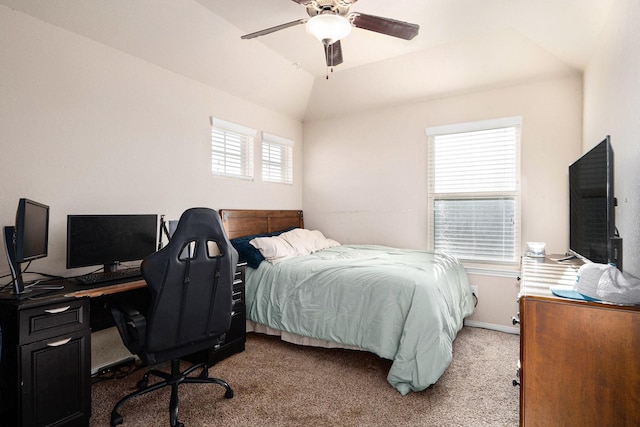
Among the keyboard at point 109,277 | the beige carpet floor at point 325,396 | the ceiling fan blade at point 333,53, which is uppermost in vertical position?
the ceiling fan blade at point 333,53

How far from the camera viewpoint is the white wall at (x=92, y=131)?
2.29 m

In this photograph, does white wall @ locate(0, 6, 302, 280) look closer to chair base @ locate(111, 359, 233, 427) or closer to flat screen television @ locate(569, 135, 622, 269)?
chair base @ locate(111, 359, 233, 427)

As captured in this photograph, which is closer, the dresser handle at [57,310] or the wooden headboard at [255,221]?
the dresser handle at [57,310]

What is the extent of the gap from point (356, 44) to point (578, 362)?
319 centimetres

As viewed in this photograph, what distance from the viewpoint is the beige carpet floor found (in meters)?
2.04

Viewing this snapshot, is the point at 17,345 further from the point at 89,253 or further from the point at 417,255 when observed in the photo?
the point at 417,255

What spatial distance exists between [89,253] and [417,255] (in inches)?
113

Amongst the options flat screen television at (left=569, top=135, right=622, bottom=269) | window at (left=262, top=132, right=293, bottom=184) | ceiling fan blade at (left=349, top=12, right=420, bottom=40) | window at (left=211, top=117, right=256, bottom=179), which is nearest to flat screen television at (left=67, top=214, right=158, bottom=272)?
window at (left=211, top=117, right=256, bottom=179)

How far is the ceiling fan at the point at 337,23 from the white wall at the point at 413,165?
188cm

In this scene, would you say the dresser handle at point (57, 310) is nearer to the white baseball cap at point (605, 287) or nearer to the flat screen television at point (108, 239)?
the flat screen television at point (108, 239)

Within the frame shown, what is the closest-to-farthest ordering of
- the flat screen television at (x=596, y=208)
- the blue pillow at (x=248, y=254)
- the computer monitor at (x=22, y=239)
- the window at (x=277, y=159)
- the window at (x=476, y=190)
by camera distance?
1. the flat screen television at (x=596, y=208)
2. the computer monitor at (x=22, y=239)
3. the blue pillow at (x=248, y=254)
4. the window at (x=476, y=190)
5. the window at (x=277, y=159)

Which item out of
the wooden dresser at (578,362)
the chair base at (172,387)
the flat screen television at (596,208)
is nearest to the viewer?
the wooden dresser at (578,362)

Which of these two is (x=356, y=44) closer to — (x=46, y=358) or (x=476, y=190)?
(x=476, y=190)

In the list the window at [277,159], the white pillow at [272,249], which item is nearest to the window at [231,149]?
the window at [277,159]
